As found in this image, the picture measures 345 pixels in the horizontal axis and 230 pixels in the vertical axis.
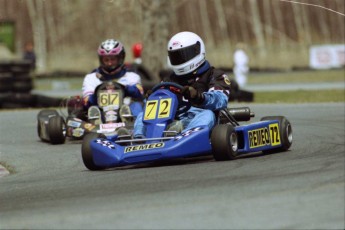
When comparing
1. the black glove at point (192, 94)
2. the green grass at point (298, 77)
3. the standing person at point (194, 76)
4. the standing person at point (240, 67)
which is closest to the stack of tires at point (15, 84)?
the standing person at point (240, 67)

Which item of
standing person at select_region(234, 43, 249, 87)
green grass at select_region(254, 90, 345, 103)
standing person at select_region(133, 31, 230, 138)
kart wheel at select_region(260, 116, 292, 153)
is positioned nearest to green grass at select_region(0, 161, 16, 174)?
standing person at select_region(133, 31, 230, 138)

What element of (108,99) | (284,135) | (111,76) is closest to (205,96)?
(284,135)

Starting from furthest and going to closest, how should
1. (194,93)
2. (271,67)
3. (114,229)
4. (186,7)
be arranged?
1. (186,7)
2. (271,67)
3. (194,93)
4. (114,229)

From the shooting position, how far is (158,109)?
8758 mm

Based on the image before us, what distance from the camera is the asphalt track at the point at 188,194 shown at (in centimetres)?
548

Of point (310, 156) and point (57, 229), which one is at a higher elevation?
point (57, 229)

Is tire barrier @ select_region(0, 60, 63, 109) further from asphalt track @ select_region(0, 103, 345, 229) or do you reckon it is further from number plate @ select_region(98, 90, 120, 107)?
asphalt track @ select_region(0, 103, 345, 229)

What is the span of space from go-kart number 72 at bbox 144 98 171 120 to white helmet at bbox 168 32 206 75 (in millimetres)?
589

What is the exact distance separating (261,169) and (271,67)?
110 ft

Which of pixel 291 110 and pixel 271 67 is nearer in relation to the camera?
pixel 291 110

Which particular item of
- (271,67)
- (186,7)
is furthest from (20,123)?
(186,7)

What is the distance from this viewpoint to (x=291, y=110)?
51.1ft

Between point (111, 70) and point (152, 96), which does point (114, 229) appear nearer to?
point (152, 96)

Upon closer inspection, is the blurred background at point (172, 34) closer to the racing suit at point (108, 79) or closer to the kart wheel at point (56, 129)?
the racing suit at point (108, 79)
